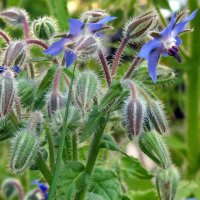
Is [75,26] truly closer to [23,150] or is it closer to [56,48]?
[56,48]

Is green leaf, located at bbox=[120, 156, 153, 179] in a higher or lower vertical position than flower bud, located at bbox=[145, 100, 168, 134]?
lower

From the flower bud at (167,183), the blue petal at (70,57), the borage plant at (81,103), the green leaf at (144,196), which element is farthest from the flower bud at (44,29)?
the green leaf at (144,196)

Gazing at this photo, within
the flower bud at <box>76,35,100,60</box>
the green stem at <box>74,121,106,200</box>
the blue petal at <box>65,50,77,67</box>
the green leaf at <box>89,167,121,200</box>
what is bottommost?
the green leaf at <box>89,167,121,200</box>

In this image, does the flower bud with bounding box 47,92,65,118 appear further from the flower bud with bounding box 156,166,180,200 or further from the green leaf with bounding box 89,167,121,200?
the flower bud with bounding box 156,166,180,200

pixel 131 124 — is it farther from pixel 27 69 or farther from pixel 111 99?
pixel 27 69

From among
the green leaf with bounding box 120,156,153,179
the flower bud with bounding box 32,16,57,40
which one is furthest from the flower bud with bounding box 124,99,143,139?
the green leaf with bounding box 120,156,153,179

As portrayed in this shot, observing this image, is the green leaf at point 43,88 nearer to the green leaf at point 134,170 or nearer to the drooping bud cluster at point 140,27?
the drooping bud cluster at point 140,27
